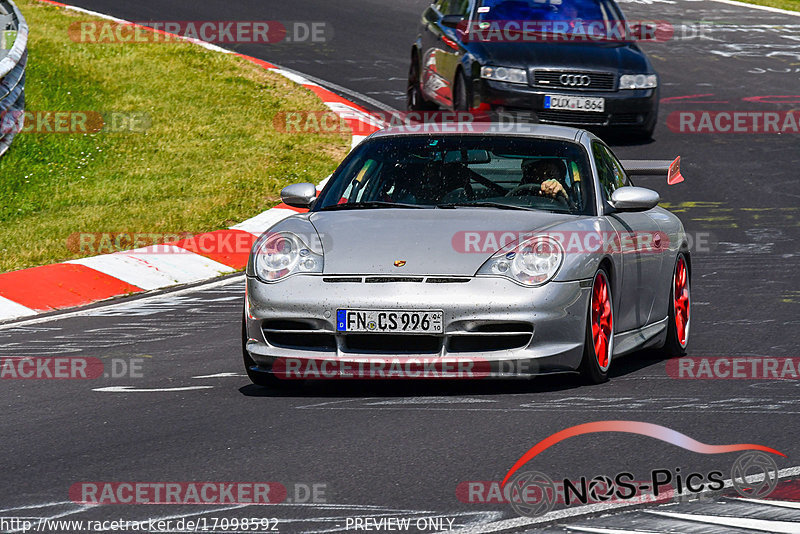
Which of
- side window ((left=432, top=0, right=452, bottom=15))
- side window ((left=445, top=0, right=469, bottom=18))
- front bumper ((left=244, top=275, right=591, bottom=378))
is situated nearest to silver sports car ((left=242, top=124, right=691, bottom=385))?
front bumper ((left=244, top=275, right=591, bottom=378))

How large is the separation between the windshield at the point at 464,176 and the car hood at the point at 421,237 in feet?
0.64

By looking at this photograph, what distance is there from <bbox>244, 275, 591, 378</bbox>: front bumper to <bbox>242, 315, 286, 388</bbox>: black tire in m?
0.20

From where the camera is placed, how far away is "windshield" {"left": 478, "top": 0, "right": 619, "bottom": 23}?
1600cm

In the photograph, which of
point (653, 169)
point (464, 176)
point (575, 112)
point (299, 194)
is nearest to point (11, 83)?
point (575, 112)

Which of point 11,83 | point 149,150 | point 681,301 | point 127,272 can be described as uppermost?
point 11,83

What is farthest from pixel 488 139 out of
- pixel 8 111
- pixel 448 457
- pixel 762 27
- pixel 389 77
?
pixel 762 27

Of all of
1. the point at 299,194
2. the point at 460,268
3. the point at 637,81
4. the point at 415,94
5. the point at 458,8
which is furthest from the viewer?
the point at 415,94

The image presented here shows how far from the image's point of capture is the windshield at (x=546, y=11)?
16.0 m

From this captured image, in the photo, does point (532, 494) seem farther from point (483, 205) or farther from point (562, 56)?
point (562, 56)

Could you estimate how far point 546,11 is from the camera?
53.3 feet

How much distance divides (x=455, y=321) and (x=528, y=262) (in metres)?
0.50

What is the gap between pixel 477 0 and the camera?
639 inches

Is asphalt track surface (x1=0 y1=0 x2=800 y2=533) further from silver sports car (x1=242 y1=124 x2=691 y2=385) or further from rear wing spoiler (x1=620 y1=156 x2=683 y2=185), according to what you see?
rear wing spoiler (x1=620 y1=156 x2=683 y2=185)

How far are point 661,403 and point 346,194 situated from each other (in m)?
2.29
